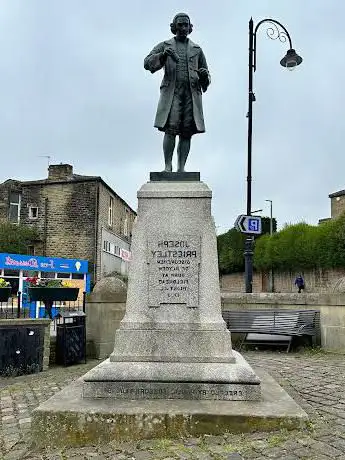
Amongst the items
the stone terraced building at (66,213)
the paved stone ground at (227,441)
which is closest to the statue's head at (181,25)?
the paved stone ground at (227,441)

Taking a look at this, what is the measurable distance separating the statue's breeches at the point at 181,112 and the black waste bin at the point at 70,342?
14.1 feet

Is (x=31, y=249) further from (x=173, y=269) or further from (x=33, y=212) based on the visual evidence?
(x=173, y=269)

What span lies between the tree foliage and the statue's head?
78.3ft

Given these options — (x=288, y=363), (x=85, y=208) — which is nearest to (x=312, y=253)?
(x=85, y=208)

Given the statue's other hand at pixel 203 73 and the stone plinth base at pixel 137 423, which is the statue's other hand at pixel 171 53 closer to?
the statue's other hand at pixel 203 73

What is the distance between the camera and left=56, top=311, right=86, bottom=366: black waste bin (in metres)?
8.09

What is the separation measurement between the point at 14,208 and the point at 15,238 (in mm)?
3017

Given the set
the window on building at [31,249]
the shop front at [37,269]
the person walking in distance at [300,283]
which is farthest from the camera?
the window on building at [31,249]

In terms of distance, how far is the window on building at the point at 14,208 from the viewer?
96.8 ft

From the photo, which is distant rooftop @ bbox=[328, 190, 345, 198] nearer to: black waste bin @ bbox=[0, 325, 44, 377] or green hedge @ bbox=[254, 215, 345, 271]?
green hedge @ bbox=[254, 215, 345, 271]

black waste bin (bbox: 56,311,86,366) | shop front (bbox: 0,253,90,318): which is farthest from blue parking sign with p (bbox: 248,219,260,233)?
shop front (bbox: 0,253,90,318)

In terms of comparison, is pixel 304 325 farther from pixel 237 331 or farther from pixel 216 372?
pixel 216 372

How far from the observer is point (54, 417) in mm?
3818

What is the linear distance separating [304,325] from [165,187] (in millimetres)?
5477
